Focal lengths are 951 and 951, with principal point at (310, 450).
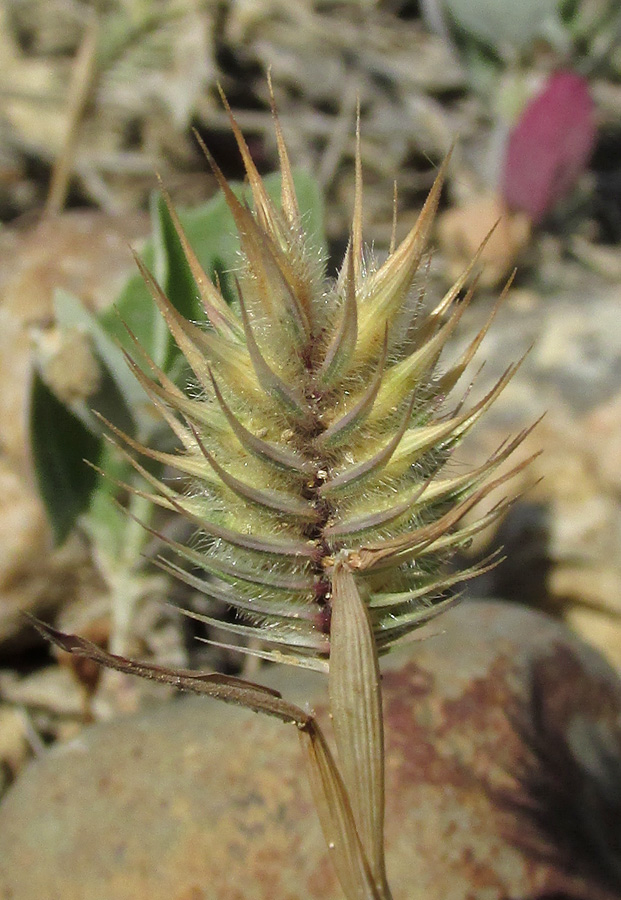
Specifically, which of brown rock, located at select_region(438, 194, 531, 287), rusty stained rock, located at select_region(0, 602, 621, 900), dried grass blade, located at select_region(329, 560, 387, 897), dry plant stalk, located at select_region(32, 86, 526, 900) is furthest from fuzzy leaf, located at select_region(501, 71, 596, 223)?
dried grass blade, located at select_region(329, 560, 387, 897)

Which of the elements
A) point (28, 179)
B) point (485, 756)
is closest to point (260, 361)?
point (485, 756)

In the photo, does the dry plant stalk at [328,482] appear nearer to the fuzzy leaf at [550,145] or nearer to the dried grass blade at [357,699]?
the dried grass blade at [357,699]

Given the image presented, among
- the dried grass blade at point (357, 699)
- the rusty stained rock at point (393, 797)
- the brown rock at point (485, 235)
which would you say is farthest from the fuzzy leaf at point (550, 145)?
the dried grass blade at point (357, 699)

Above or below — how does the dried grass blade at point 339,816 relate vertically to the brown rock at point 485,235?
below

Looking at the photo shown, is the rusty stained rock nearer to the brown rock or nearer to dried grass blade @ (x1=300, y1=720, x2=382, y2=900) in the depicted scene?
dried grass blade @ (x1=300, y1=720, x2=382, y2=900)

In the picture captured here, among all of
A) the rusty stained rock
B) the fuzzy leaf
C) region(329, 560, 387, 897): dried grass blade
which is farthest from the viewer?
the fuzzy leaf

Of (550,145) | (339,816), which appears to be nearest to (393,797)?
(339,816)
